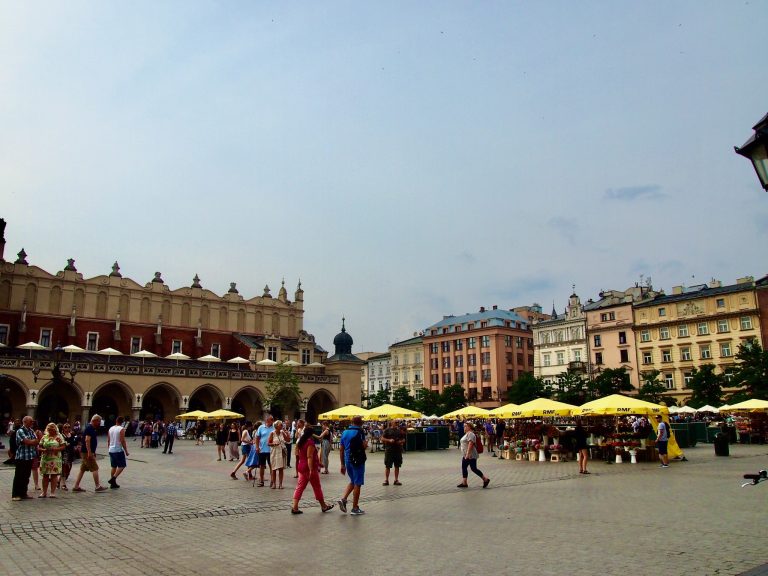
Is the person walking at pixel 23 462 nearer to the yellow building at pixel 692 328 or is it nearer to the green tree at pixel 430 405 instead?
the yellow building at pixel 692 328

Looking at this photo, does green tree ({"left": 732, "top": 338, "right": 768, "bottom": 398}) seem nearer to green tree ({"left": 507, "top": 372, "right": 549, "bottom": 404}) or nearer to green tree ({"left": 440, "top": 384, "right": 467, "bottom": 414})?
green tree ({"left": 507, "top": 372, "right": 549, "bottom": 404})

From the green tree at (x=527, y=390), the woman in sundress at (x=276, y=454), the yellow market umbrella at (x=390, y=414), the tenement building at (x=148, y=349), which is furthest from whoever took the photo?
the green tree at (x=527, y=390)

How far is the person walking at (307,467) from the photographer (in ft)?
36.1

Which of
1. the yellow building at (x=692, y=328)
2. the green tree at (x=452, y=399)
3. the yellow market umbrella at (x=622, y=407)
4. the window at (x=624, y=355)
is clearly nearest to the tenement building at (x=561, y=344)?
the window at (x=624, y=355)

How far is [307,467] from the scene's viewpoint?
36.2 ft

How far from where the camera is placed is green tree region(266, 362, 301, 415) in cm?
5481

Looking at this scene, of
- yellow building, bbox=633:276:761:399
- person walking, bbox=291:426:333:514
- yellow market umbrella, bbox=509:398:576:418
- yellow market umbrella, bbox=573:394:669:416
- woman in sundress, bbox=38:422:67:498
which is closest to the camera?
person walking, bbox=291:426:333:514

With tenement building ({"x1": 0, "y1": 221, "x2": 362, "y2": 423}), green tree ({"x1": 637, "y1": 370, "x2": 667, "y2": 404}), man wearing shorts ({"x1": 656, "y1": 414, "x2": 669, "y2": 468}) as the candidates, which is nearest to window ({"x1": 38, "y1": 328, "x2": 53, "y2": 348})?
tenement building ({"x1": 0, "y1": 221, "x2": 362, "y2": 423})

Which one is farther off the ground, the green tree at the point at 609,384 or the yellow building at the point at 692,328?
the yellow building at the point at 692,328

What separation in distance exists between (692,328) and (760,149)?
204 feet

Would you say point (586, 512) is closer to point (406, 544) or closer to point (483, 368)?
point (406, 544)

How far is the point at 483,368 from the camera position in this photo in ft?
271

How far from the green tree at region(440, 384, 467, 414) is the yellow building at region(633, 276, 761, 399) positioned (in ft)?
66.3

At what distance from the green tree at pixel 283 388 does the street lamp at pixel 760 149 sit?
50.9 meters
